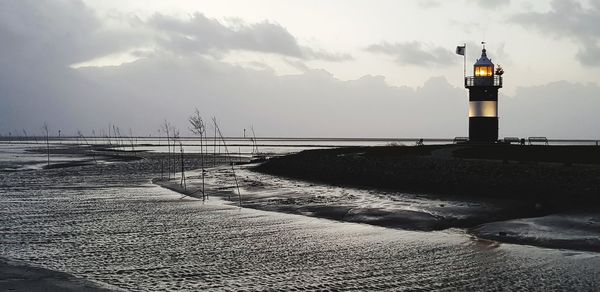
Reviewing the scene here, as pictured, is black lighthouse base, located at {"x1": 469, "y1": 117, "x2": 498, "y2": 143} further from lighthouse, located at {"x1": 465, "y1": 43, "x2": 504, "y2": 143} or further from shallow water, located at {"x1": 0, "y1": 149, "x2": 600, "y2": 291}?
shallow water, located at {"x1": 0, "y1": 149, "x2": 600, "y2": 291}

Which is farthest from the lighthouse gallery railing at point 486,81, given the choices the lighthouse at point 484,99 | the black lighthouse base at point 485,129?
the black lighthouse base at point 485,129

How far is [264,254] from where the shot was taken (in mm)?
11555

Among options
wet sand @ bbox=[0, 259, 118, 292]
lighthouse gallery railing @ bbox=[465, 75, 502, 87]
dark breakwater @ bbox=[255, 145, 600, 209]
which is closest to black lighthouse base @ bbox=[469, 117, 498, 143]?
lighthouse gallery railing @ bbox=[465, 75, 502, 87]

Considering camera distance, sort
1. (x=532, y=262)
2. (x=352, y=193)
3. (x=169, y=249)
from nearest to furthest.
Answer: (x=532, y=262) → (x=169, y=249) → (x=352, y=193)

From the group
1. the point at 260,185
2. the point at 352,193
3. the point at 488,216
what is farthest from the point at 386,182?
the point at 488,216

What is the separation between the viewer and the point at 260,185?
29.3 metres

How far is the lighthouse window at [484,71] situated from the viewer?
171ft

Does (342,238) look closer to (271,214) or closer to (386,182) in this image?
(271,214)

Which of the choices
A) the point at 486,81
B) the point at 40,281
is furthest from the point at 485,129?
the point at 40,281

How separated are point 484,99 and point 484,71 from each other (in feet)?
9.60

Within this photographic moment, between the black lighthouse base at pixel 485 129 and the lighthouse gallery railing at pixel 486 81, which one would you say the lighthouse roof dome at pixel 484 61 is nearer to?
the lighthouse gallery railing at pixel 486 81

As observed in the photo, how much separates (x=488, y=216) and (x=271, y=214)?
292 inches

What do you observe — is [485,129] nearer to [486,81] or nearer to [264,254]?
[486,81]

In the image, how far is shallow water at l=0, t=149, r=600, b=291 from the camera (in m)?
9.17
